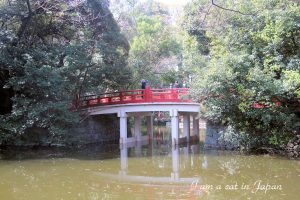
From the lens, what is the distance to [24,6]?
56.1 ft

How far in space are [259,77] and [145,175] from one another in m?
5.41

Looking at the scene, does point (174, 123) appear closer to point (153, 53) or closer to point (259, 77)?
point (259, 77)

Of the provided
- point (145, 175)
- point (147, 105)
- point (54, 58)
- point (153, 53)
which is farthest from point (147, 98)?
point (153, 53)

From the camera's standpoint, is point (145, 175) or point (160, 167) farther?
point (160, 167)

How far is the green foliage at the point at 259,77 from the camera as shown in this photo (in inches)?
560

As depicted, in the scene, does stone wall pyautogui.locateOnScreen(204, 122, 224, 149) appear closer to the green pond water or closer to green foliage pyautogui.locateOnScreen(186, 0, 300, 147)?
the green pond water

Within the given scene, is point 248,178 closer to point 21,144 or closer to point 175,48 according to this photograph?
point 21,144

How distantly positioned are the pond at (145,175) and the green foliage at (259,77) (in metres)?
1.33

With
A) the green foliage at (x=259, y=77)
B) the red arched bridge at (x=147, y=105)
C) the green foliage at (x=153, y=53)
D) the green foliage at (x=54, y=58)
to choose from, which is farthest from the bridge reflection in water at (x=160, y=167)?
the green foliage at (x=153, y=53)

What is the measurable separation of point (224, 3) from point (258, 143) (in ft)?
21.7

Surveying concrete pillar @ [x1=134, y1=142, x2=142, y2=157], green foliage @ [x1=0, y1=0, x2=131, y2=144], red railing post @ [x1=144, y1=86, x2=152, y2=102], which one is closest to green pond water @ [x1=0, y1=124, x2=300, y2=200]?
concrete pillar @ [x1=134, y1=142, x2=142, y2=157]

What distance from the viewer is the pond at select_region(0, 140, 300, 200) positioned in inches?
371

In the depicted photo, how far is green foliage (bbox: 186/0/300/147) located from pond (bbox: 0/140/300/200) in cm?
133

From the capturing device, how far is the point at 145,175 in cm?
1209
